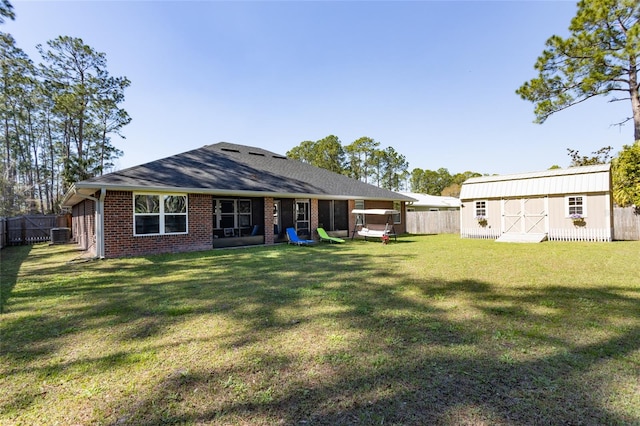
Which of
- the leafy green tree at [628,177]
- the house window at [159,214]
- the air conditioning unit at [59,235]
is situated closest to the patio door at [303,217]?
the house window at [159,214]

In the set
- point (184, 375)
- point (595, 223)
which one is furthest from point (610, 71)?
point (184, 375)

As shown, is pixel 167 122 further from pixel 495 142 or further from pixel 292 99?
pixel 495 142

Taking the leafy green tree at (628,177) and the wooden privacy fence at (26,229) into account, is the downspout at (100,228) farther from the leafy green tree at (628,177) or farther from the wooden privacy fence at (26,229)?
the leafy green tree at (628,177)

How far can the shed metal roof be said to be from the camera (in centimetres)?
1380

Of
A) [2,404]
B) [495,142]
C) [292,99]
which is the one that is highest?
[292,99]

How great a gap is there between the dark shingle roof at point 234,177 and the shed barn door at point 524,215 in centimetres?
567

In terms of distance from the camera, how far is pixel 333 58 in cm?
1460

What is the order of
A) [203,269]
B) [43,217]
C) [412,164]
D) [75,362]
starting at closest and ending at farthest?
[75,362], [203,269], [43,217], [412,164]

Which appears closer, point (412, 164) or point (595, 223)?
point (595, 223)

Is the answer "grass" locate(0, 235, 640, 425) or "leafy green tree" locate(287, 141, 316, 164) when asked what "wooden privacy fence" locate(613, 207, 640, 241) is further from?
"leafy green tree" locate(287, 141, 316, 164)

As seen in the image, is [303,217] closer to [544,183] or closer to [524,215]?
[524,215]

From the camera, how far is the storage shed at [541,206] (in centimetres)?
1376

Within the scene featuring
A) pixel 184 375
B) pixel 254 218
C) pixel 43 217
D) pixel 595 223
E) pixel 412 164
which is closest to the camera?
pixel 184 375

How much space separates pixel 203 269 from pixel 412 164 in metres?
51.7
